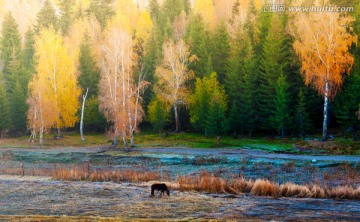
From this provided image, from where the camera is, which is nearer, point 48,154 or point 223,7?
point 48,154

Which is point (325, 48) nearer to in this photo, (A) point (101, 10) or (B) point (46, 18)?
(A) point (101, 10)

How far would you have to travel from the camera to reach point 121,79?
4197 cm

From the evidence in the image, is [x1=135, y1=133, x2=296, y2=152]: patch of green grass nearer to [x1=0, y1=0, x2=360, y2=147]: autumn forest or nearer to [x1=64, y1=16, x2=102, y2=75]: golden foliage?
[x1=0, y1=0, x2=360, y2=147]: autumn forest

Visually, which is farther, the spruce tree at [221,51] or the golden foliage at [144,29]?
the golden foliage at [144,29]

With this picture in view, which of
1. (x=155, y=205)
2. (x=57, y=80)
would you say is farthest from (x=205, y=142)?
(x=155, y=205)

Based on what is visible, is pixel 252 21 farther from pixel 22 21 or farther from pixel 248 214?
pixel 22 21

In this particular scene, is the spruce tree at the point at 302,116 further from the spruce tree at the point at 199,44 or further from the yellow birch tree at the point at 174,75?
the yellow birch tree at the point at 174,75

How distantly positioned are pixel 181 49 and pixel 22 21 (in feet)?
204

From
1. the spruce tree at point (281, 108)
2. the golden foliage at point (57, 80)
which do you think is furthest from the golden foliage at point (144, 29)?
the spruce tree at point (281, 108)

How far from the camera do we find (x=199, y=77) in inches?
2158

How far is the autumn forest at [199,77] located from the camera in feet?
132

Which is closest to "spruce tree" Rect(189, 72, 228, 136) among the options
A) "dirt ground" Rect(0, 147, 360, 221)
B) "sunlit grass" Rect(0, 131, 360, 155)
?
"sunlit grass" Rect(0, 131, 360, 155)

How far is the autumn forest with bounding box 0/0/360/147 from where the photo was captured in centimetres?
4031

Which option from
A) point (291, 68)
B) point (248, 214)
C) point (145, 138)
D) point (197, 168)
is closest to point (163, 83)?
point (145, 138)
